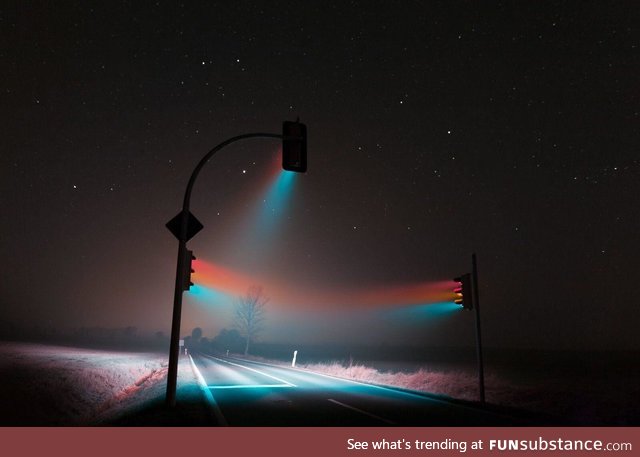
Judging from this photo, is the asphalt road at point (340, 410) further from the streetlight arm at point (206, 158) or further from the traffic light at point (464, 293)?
the streetlight arm at point (206, 158)

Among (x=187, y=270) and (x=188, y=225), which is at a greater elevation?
(x=188, y=225)

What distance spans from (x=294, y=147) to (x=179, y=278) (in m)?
4.51

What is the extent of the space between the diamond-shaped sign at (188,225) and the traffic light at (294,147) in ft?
11.5

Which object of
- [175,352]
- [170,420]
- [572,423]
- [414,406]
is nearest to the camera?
[170,420]

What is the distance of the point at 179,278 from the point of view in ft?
33.3

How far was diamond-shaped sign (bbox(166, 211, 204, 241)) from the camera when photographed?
10.4m

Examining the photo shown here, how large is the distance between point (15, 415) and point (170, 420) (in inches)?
235

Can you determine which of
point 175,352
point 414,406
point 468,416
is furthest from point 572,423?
point 175,352

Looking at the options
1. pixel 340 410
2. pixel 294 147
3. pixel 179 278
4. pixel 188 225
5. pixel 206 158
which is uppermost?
pixel 206 158

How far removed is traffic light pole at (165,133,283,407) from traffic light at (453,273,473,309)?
8282mm

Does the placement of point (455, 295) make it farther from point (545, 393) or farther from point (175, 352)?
point (175, 352)

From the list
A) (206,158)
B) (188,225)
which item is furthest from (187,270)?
(206,158)

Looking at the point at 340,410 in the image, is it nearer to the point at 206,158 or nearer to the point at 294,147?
the point at 294,147

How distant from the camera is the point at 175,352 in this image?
9500mm
